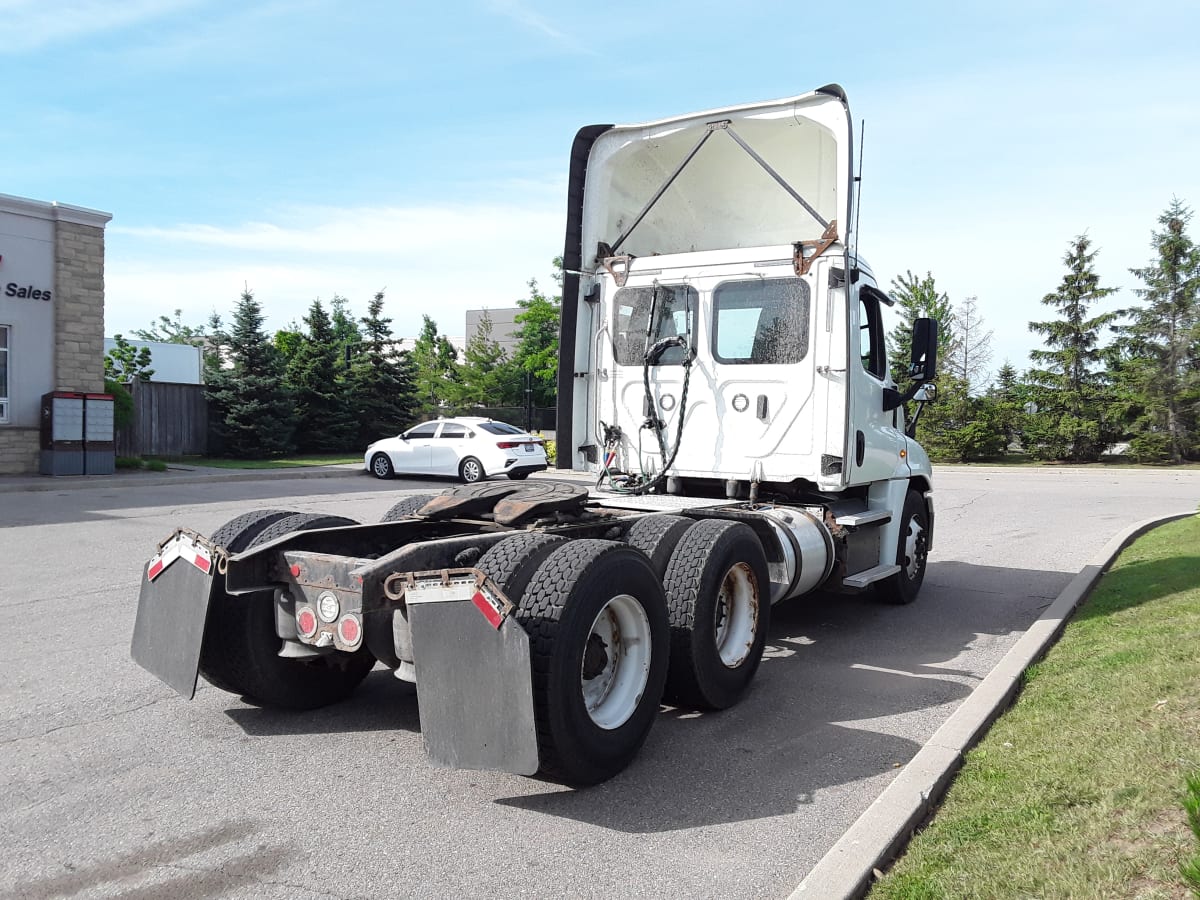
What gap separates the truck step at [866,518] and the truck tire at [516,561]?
3308 mm

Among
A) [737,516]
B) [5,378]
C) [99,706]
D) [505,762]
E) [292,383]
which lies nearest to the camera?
[505,762]

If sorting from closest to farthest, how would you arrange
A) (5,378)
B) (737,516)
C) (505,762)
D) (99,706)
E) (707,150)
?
(505,762), (99,706), (737,516), (707,150), (5,378)

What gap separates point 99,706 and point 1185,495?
2147 cm

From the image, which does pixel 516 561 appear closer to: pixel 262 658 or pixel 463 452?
pixel 262 658

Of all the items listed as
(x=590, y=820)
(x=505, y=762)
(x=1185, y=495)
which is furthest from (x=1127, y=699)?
(x=1185, y=495)

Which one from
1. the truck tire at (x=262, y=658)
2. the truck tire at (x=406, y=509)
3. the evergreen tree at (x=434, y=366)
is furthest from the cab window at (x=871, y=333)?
the evergreen tree at (x=434, y=366)

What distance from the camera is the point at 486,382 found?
41438 millimetres

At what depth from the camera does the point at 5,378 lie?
19.6 m

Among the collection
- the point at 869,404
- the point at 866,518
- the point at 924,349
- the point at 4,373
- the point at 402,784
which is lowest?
the point at 402,784

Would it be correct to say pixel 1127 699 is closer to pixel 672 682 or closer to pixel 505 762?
pixel 672 682

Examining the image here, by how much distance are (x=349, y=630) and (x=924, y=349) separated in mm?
5591

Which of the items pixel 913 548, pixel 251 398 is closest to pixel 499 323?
pixel 251 398

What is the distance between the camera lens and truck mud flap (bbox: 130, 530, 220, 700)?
4.43 meters

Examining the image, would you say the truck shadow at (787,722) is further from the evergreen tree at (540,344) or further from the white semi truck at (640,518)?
the evergreen tree at (540,344)
